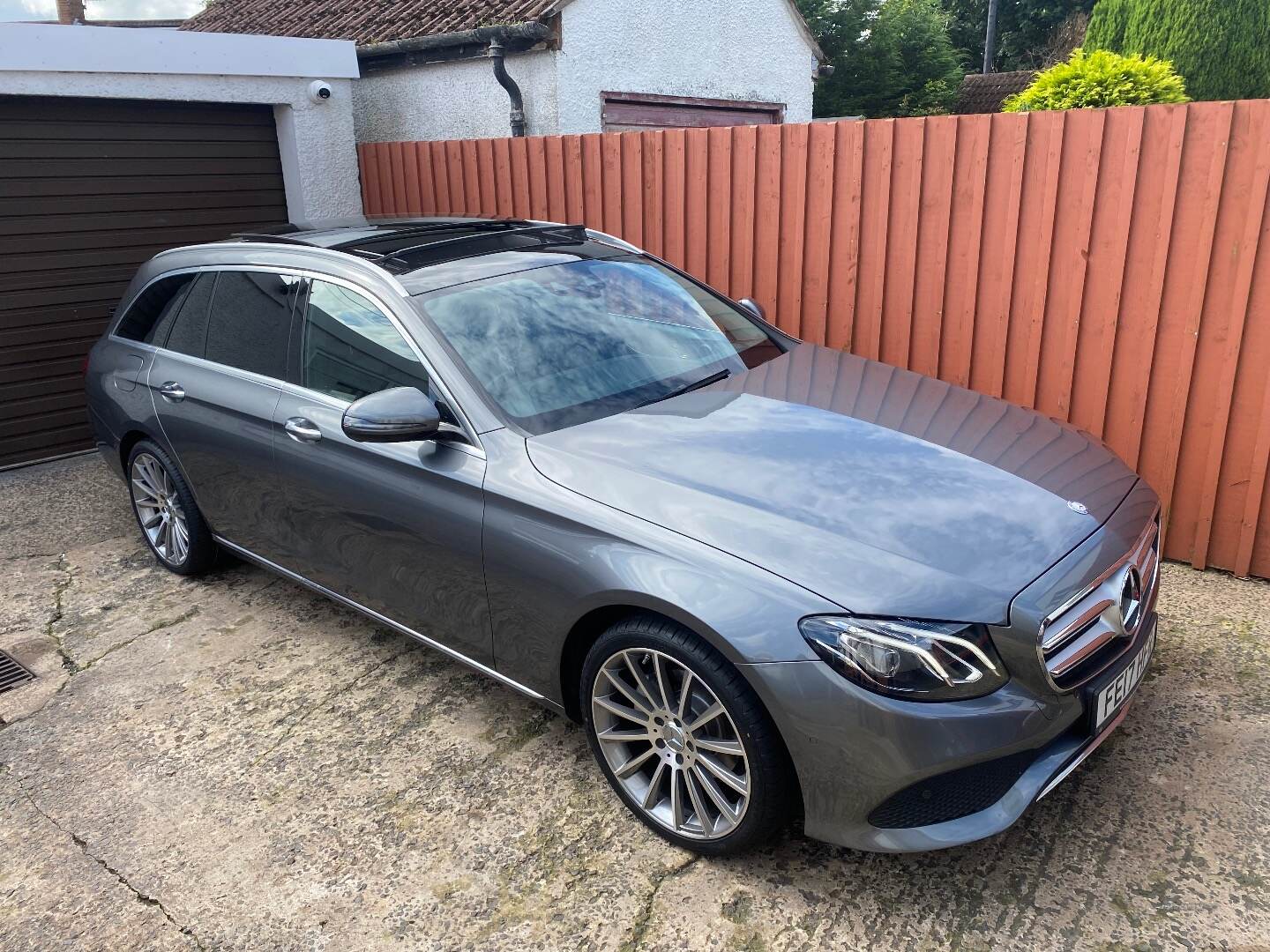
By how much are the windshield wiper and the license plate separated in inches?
62.7

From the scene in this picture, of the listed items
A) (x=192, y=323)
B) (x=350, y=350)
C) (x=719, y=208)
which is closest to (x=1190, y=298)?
(x=719, y=208)

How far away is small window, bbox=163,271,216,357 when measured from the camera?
13.8ft

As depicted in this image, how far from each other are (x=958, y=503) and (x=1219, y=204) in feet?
8.28

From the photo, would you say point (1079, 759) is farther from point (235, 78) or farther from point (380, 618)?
point (235, 78)

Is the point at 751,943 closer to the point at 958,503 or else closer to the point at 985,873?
the point at 985,873

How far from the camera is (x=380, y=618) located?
3.48 m

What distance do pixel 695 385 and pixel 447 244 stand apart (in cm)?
118

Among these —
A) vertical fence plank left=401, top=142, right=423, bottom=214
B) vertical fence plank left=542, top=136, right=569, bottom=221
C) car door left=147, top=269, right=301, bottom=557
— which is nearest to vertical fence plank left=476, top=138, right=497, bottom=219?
vertical fence plank left=542, top=136, right=569, bottom=221

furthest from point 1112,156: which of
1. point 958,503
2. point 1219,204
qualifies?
point 958,503

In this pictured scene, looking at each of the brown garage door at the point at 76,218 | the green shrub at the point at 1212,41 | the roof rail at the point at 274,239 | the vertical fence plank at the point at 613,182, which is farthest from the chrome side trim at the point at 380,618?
the green shrub at the point at 1212,41

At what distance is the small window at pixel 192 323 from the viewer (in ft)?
13.8

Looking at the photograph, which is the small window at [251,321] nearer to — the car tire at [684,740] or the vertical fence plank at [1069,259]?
the car tire at [684,740]

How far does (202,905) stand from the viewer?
2.63 metres

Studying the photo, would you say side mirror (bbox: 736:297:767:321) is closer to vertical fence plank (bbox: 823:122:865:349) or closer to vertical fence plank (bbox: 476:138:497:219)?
vertical fence plank (bbox: 823:122:865:349)
